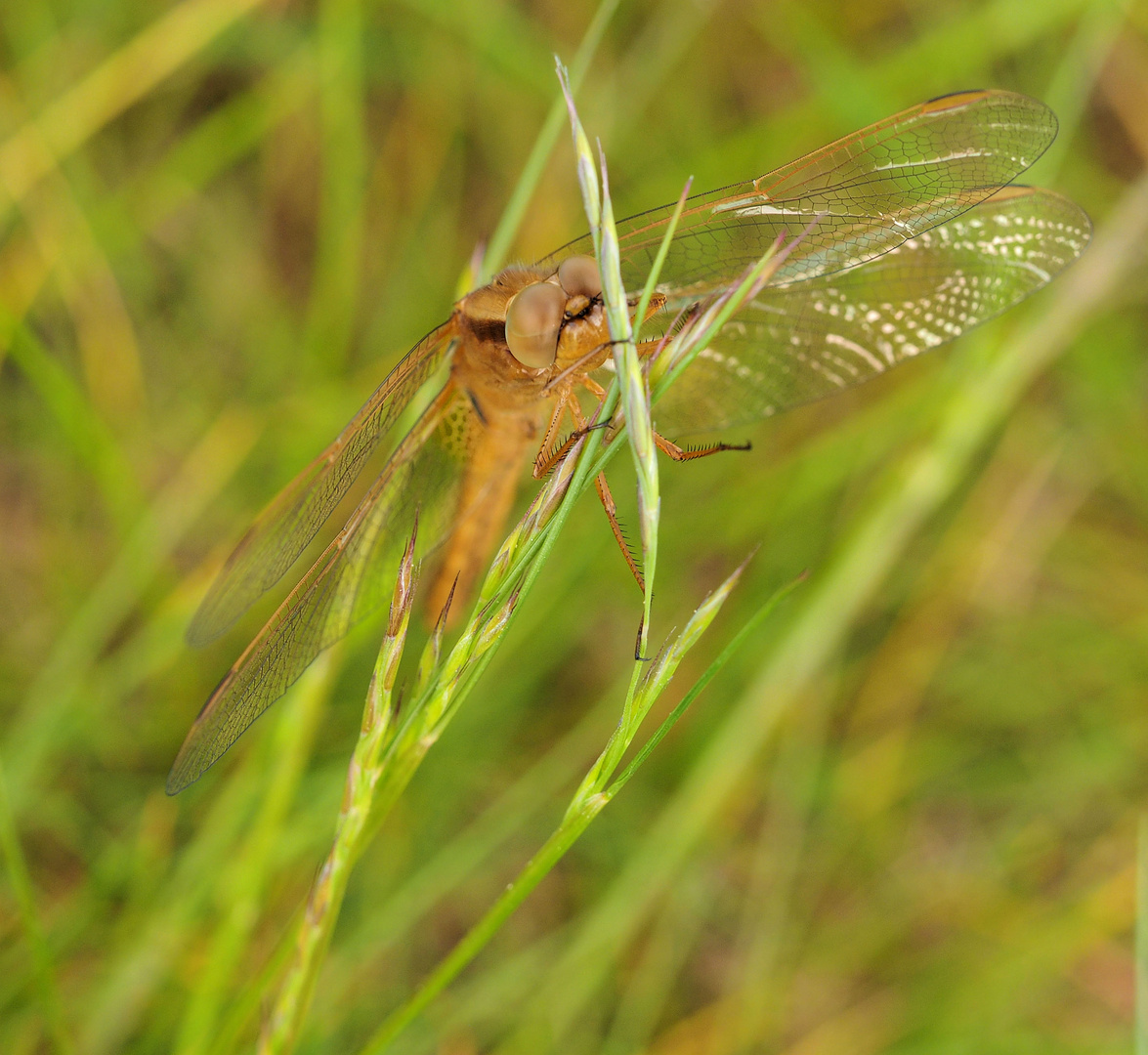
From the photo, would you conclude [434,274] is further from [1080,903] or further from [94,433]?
[1080,903]

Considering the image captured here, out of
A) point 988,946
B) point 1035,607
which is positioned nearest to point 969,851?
point 988,946

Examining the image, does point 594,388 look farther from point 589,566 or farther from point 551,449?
point 589,566

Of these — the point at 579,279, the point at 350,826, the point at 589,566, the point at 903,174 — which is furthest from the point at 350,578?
the point at 903,174

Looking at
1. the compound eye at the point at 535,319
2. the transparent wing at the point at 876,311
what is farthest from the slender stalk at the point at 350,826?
the transparent wing at the point at 876,311

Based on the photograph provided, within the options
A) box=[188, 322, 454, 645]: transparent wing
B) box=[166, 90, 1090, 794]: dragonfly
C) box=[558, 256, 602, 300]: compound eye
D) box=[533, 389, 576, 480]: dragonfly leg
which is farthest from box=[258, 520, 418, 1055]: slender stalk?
box=[558, 256, 602, 300]: compound eye

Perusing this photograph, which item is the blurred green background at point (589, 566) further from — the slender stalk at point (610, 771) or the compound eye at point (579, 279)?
the slender stalk at point (610, 771)

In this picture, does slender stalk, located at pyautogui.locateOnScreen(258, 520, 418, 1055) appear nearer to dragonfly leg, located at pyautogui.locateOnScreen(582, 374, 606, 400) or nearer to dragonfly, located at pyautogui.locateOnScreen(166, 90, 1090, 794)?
dragonfly, located at pyautogui.locateOnScreen(166, 90, 1090, 794)

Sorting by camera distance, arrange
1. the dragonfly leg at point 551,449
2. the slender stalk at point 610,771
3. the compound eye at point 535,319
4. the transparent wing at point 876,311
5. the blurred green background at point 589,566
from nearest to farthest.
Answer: the slender stalk at point 610,771
the dragonfly leg at point 551,449
the compound eye at point 535,319
the transparent wing at point 876,311
the blurred green background at point 589,566

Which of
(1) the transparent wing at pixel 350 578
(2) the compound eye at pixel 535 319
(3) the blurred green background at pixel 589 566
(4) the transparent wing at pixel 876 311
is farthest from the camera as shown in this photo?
(3) the blurred green background at pixel 589 566
